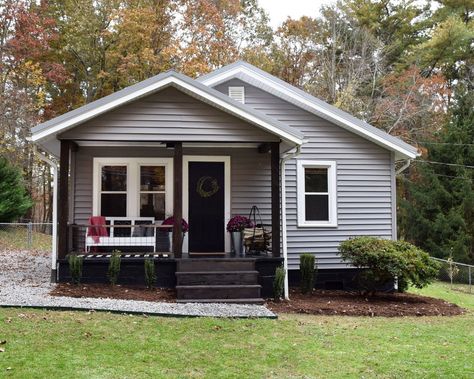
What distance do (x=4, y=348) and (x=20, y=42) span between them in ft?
66.4

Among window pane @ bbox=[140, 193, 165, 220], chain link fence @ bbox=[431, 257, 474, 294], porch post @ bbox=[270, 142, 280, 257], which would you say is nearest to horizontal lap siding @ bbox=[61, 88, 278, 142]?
porch post @ bbox=[270, 142, 280, 257]

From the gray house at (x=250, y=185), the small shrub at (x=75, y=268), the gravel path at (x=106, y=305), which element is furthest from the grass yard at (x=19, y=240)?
the small shrub at (x=75, y=268)

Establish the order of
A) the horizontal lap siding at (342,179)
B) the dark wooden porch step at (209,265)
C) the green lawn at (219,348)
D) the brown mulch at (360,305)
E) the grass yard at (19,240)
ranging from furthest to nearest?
the grass yard at (19,240) → the horizontal lap siding at (342,179) → the dark wooden porch step at (209,265) → the brown mulch at (360,305) → the green lawn at (219,348)

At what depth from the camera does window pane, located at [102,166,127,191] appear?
12.2 m

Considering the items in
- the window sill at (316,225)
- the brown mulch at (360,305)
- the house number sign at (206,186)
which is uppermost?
the house number sign at (206,186)

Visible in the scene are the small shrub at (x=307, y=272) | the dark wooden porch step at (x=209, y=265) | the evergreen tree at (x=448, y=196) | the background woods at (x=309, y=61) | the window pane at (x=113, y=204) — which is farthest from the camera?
the background woods at (x=309, y=61)

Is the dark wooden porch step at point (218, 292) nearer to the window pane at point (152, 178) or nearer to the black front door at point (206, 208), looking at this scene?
the black front door at point (206, 208)

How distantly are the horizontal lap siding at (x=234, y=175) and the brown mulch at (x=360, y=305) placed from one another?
7.48 feet

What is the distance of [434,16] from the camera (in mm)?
30734

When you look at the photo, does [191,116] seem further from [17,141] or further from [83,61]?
[83,61]

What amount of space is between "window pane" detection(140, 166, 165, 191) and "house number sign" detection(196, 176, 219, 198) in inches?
33.6

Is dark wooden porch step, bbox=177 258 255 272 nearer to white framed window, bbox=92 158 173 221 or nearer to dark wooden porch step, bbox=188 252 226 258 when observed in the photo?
dark wooden porch step, bbox=188 252 226 258

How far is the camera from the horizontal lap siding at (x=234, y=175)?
1207 cm

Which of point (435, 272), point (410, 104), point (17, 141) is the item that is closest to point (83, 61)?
point (17, 141)
